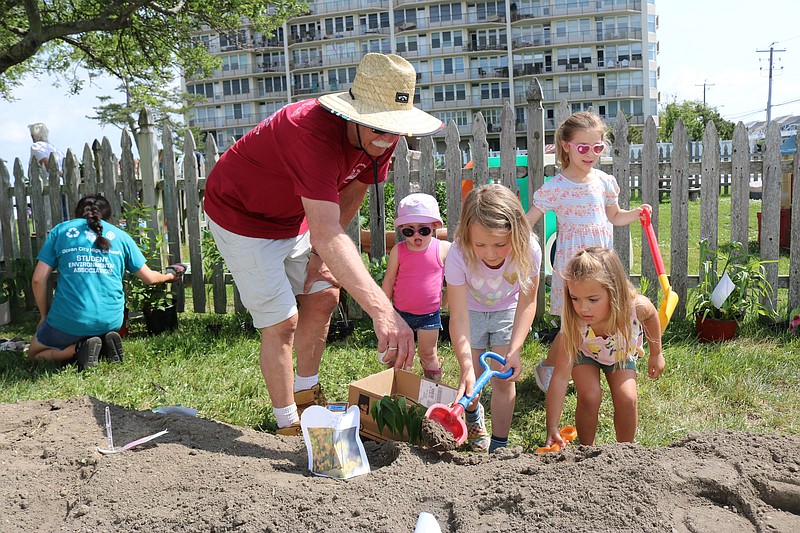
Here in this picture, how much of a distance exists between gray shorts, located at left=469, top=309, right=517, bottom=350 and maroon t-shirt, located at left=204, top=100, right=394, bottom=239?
2.76ft

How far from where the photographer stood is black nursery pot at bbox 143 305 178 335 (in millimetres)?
5504

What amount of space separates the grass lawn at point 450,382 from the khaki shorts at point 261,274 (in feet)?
2.34

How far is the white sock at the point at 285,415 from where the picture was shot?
313cm

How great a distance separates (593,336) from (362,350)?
2.16 meters

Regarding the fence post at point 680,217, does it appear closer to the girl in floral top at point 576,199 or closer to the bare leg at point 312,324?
the girl in floral top at point 576,199

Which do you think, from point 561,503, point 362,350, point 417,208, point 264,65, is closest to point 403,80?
point 417,208

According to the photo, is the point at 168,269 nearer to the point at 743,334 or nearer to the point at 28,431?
the point at 28,431

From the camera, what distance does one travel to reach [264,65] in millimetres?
62969

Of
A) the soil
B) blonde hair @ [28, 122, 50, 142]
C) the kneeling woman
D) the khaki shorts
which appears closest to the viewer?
the soil

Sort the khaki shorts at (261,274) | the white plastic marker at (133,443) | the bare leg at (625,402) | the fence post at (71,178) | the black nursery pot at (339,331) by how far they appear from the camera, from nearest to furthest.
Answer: the white plastic marker at (133,443), the bare leg at (625,402), the khaki shorts at (261,274), the black nursery pot at (339,331), the fence post at (71,178)

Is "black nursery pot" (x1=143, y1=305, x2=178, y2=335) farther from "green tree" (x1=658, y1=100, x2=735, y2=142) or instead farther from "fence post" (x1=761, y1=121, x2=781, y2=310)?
"green tree" (x1=658, y1=100, x2=735, y2=142)

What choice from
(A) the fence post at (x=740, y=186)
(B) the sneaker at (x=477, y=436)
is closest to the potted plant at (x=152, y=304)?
(B) the sneaker at (x=477, y=436)

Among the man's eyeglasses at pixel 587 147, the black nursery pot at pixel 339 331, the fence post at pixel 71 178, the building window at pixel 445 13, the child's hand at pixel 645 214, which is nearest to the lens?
the child's hand at pixel 645 214

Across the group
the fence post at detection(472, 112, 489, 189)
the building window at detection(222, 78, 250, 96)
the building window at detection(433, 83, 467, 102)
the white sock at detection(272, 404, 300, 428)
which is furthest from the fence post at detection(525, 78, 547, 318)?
the building window at detection(222, 78, 250, 96)
